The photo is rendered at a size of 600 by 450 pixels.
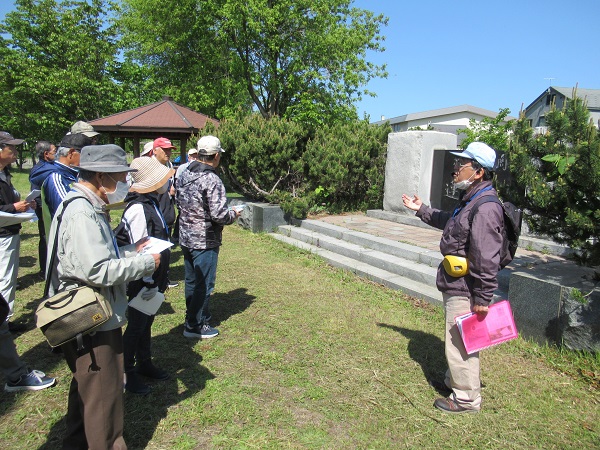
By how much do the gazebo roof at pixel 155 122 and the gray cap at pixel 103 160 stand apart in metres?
10.2

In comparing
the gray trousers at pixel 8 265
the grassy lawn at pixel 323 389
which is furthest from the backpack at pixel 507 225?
the gray trousers at pixel 8 265

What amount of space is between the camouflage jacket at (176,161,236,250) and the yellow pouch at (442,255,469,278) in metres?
2.00

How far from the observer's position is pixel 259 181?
32.2ft

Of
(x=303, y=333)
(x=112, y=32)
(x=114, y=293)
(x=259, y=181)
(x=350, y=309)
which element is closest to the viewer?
(x=114, y=293)

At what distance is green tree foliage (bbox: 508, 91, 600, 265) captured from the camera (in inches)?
133

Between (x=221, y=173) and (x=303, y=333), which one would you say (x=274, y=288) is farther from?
(x=221, y=173)

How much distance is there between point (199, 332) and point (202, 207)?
4.21 ft

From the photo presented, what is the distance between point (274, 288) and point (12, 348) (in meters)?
3.22

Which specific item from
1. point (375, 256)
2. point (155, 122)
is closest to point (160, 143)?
point (375, 256)

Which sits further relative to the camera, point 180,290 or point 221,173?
point 221,173

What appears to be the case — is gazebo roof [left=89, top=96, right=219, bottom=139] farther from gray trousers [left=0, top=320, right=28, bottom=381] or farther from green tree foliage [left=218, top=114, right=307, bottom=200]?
gray trousers [left=0, top=320, right=28, bottom=381]

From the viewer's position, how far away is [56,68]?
23406mm

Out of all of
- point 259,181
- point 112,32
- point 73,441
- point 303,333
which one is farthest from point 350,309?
point 112,32

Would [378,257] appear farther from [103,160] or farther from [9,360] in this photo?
[103,160]
